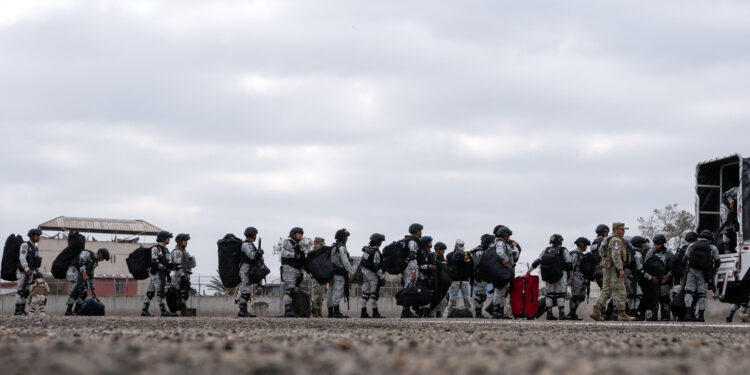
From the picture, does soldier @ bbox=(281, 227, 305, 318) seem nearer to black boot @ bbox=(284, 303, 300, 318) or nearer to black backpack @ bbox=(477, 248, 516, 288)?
black boot @ bbox=(284, 303, 300, 318)

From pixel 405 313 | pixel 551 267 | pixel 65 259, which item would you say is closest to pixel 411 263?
pixel 405 313

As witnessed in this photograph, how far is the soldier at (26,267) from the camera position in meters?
18.2

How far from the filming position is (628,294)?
1894 centimetres

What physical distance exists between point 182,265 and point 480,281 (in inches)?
240

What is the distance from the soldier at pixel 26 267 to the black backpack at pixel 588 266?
10426mm

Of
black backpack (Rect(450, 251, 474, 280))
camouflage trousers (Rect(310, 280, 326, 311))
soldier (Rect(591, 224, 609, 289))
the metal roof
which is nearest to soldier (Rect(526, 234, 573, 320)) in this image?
soldier (Rect(591, 224, 609, 289))

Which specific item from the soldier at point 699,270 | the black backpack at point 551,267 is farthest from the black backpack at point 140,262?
the soldier at point 699,270

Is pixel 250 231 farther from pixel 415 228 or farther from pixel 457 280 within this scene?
pixel 457 280

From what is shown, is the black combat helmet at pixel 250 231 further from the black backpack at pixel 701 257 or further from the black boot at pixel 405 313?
the black backpack at pixel 701 257

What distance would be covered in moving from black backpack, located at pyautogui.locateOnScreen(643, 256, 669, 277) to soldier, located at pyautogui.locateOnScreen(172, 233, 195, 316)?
8856 mm

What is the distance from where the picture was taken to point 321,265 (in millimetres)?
18328

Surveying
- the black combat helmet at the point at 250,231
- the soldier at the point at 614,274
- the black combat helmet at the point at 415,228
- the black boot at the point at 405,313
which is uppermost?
the black combat helmet at the point at 415,228

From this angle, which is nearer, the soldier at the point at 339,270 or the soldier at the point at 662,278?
the soldier at the point at 339,270

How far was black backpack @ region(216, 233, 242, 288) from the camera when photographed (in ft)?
60.5
